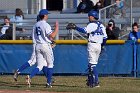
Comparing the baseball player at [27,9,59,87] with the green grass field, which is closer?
the green grass field

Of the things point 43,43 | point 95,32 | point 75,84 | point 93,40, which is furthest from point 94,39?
point 75,84

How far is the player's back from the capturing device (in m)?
16.0

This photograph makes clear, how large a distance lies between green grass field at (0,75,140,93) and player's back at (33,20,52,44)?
1.28 metres

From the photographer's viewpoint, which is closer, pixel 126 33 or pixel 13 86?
pixel 13 86

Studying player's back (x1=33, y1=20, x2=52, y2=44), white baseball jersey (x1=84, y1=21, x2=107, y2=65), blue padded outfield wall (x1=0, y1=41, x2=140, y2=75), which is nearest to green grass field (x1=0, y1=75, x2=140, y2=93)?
blue padded outfield wall (x1=0, y1=41, x2=140, y2=75)

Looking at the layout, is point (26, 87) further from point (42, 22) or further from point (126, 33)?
point (126, 33)

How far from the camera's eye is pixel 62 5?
98.3ft

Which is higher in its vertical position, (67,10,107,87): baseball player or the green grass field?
(67,10,107,87): baseball player

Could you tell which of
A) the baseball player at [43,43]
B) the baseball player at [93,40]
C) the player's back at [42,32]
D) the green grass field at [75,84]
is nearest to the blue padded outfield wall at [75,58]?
the green grass field at [75,84]

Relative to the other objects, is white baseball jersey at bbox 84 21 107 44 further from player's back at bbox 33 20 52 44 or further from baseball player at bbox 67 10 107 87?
player's back at bbox 33 20 52 44

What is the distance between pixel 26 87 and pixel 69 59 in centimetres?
477

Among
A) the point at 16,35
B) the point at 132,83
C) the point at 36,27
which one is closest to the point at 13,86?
the point at 36,27

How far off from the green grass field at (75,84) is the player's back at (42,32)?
1.28m

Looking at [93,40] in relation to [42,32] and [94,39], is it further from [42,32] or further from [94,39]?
[42,32]
